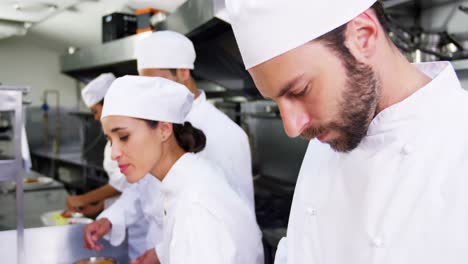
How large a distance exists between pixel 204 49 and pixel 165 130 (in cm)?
125

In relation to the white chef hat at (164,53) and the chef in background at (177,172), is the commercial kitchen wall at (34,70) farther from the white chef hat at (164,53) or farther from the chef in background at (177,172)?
the chef in background at (177,172)

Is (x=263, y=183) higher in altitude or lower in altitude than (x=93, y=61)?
lower

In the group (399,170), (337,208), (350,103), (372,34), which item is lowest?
(337,208)

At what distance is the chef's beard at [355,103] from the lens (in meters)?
0.70

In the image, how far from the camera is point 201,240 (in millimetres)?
1071

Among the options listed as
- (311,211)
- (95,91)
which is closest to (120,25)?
(95,91)

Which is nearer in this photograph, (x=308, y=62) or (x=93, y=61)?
(x=308, y=62)

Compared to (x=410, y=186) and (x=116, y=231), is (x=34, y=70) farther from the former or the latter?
(x=410, y=186)

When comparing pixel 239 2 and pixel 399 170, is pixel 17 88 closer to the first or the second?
pixel 239 2

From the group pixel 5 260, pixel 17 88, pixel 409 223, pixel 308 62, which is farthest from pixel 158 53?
pixel 409 223

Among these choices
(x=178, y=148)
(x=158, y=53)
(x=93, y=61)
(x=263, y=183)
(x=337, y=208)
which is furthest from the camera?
(x=93, y=61)

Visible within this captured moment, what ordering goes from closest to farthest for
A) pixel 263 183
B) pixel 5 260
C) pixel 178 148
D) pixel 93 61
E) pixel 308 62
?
pixel 308 62, pixel 178 148, pixel 5 260, pixel 263 183, pixel 93 61

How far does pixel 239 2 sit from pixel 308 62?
17 cm

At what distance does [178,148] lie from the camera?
136 cm
